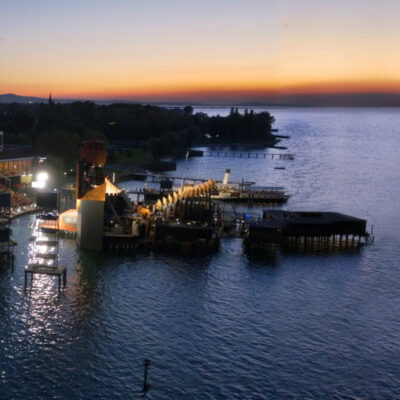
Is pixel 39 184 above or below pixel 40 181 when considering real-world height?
below

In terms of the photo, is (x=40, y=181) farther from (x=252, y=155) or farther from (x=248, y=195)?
(x=252, y=155)

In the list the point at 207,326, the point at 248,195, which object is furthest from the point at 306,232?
the point at 248,195

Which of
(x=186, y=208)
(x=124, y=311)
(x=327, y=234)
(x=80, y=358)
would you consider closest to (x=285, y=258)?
(x=327, y=234)

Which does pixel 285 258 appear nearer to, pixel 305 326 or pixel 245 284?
pixel 245 284

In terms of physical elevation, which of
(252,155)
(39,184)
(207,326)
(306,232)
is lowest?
(207,326)

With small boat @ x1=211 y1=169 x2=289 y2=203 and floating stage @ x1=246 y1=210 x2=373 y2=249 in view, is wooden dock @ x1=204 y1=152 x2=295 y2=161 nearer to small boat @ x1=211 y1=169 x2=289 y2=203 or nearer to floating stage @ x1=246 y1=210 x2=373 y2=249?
small boat @ x1=211 y1=169 x2=289 y2=203

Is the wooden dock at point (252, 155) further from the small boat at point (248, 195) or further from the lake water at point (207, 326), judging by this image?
the lake water at point (207, 326)
